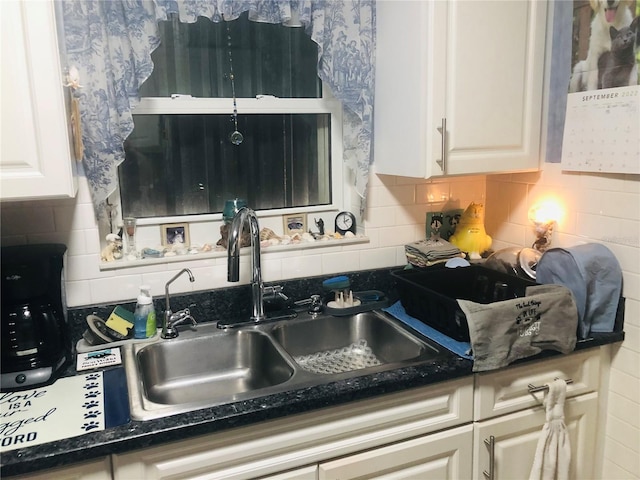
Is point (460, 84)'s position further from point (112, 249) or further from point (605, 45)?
point (112, 249)

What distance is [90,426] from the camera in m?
1.18

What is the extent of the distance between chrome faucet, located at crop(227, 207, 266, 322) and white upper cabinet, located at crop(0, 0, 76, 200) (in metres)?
0.49

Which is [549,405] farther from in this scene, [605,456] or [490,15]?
[490,15]

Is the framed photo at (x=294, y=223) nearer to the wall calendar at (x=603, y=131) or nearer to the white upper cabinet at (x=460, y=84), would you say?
the white upper cabinet at (x=460, y=84)

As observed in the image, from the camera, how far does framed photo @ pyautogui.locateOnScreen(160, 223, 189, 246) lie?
1.88m

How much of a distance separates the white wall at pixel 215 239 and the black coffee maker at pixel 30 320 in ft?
0.56

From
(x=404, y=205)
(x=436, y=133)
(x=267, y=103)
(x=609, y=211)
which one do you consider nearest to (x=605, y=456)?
(x=609, y=211)

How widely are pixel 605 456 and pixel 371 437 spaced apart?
933 millimetres

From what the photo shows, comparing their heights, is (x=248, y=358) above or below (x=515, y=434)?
above

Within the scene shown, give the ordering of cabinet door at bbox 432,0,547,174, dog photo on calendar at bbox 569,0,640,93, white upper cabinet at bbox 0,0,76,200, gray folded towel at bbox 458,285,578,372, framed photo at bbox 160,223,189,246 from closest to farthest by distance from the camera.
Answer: white upper cabinet at bbox 0,0,76,200 < gray folded towel at bbox 458,285,578,372 < dog photo on calendar at bbox 569,0,640,93 < cabinet door at bbox 432,0,547,174 < framed photo at bbox 160,223,189,246

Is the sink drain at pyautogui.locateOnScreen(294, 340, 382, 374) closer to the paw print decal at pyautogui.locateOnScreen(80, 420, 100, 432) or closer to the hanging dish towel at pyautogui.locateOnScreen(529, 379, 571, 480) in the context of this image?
the hanging dish towel at pyautogui.locateOnScreen(529, 379, 571, 480)

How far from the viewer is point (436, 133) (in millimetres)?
1683

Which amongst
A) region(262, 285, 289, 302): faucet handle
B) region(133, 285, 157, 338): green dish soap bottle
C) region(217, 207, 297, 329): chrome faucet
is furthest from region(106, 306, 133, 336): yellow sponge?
region(262, 285, 289, 302): faucet handle

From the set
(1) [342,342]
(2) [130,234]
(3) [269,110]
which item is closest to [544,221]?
(1) [342,342]
